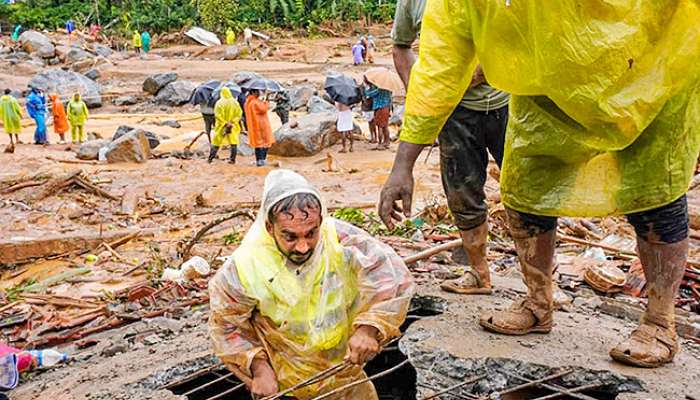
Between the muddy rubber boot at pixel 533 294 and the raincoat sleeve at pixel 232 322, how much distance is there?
1157 millimetres

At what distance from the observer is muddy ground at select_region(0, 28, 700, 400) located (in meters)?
3.32

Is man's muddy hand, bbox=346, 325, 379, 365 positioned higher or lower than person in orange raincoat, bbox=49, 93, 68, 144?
higher

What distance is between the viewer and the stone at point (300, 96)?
21969 millimetres

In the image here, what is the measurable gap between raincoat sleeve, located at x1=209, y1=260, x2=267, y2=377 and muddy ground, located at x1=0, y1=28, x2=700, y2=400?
1.65 feet

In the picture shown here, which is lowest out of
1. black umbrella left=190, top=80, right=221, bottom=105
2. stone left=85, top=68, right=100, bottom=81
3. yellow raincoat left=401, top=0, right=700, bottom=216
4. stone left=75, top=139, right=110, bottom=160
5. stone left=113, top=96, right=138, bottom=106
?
stone left=75, top=139, right=110, bottom=160

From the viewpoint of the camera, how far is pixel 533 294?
337cm

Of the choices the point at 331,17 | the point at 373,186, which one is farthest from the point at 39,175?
the point at 331,17

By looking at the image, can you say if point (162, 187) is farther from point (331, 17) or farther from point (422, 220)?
point (331, 17)

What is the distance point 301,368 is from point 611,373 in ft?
4.17

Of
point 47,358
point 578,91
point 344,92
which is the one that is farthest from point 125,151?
point 578,91

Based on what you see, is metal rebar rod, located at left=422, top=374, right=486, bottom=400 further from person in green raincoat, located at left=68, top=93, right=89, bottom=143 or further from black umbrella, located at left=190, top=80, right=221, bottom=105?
person in green raincoat, located at left=68, top=93, right=89, bottom=143

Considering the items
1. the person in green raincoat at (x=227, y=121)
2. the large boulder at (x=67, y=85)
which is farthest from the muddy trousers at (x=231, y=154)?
the large boulder at (x=67, y=85)

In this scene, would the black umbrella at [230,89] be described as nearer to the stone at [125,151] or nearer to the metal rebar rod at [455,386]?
the stone at [125,151]

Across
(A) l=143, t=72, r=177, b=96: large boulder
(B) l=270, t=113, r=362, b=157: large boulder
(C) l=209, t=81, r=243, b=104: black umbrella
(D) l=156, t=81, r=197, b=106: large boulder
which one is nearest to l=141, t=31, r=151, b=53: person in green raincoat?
(A) l=143, t=72, r=177, b=96: large boulder
